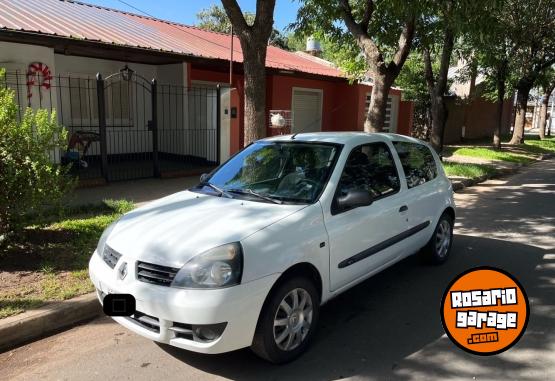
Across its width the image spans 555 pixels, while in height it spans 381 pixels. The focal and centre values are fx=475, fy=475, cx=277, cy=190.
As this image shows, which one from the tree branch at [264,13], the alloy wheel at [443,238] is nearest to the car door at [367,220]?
the alloy wheel at [443,238]

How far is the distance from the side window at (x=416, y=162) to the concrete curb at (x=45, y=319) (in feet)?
10.8

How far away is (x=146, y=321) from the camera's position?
3.19 meters

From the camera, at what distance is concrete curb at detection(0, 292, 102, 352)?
12.2 feet

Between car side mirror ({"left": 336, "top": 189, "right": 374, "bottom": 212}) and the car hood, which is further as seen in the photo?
car side mirror ({"left": 336, "top": 189, "right": 374, "bottom": 212})

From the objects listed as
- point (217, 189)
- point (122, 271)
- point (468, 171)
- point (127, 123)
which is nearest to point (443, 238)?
point (217, 189)

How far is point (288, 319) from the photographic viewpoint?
336cm

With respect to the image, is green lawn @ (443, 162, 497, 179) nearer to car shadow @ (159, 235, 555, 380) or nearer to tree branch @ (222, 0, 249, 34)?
car shadow @ (159, 235, 555, 380)

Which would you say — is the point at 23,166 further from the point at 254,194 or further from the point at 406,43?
the point at 406,43

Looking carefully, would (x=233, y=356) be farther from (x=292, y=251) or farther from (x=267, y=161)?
(x=267, y=161)

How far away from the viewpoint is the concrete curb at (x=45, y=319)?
3.72 metres

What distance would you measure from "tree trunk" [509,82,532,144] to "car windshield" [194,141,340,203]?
2155 cm

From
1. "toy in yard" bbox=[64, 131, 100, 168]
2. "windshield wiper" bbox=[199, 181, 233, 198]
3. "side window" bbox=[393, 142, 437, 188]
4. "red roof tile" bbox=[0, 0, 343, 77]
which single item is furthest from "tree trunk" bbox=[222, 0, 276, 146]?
"toy in yard" bbox=[64, 131, 100, 168]

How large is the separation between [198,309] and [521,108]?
24.5 metres

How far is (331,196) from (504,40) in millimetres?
18506
